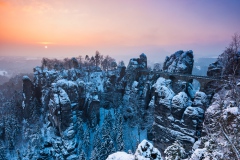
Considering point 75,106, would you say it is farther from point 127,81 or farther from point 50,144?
point 127,81

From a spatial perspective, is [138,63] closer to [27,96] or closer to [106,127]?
[106,127]

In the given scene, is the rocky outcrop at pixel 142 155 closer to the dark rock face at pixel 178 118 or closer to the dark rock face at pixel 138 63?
the dark rock face at pixel 178 118

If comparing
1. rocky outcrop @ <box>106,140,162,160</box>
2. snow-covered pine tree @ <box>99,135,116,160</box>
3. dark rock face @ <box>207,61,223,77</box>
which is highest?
dark rock face @ <box>207,61,223,77</box>

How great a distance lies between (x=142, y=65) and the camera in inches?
2233

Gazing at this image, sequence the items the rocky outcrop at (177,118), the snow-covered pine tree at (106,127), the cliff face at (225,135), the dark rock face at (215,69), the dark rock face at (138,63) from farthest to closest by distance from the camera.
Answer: the dark rock face at (138,63)
the dark rock face at (215,69)
the snow-covered pine tree at (106,127)
the rocky outcrop at (177,118)
the cliff face at (225,135)

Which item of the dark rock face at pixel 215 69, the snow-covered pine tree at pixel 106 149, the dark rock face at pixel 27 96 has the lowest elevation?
the snow-covered pine tree at pixel 106 149

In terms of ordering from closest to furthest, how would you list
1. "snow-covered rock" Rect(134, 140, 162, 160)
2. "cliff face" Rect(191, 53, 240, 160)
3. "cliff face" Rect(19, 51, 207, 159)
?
"cliff face" Rect(191, 53, 240, 160), "snow-covered rock" Rect(134, 140, 162, 160), "cliff face" Rect(19, 51, 207, 159)

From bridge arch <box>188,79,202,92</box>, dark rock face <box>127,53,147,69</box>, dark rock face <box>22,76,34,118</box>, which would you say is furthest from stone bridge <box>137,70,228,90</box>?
dark rock face <box>22,76,34,118</box>

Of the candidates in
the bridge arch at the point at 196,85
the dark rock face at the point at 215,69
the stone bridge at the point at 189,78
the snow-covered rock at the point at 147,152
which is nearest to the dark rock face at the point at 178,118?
the stone bridge at the point at 189,78

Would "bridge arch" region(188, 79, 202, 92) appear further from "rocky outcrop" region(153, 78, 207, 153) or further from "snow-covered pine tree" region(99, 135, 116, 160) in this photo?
"snow-covered pine tree" region(99, 135, 116, 160)

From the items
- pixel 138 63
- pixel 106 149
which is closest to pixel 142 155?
pixel 106 149

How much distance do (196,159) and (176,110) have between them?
606 inches

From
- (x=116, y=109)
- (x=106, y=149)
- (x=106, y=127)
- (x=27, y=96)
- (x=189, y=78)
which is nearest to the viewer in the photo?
(x=106, y=149)

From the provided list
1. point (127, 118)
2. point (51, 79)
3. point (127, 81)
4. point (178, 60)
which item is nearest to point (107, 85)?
point (127, 81)
